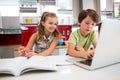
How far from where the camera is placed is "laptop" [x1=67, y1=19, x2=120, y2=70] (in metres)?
0.64

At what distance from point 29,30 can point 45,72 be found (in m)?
1.40

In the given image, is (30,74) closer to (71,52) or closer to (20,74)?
(20,74)

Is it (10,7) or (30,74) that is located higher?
(10,7)

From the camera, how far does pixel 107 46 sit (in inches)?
27.8

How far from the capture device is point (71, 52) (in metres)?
1.16

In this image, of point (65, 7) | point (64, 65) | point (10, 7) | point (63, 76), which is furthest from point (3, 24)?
point (63, 76)

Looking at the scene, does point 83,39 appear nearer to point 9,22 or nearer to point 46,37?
point 46,37

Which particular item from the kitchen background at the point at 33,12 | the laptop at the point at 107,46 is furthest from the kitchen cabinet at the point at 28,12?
the laptop at the point at 107,46

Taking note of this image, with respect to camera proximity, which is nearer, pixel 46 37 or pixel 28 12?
pixel 46 37

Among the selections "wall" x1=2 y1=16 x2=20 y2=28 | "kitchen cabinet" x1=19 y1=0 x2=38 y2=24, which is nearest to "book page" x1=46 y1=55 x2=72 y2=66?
"wall" x1=2 y1=16 x2=20 y2=28

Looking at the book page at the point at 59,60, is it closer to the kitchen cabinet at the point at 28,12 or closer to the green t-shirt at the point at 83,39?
the green t-shirt at the point at 83,39

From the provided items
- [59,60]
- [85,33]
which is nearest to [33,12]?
[85,33]

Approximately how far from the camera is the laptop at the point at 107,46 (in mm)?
644

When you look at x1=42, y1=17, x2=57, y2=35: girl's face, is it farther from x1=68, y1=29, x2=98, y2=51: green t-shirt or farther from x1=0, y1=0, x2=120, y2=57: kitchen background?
x1=0, y1=0, x2=120, y2=57: kitchen background
